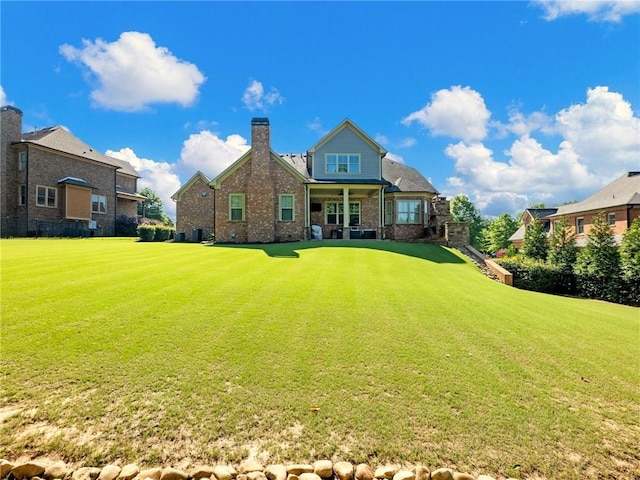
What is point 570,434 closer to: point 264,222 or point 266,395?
point 266,395

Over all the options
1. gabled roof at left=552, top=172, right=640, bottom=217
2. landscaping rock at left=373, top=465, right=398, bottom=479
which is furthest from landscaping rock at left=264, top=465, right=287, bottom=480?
gabled roof at left=552, top=172, right=640, bottom=217

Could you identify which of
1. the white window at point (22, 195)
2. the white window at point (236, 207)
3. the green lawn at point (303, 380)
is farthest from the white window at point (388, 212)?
the white window at point (22, 195)

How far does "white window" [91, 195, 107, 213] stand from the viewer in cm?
3023

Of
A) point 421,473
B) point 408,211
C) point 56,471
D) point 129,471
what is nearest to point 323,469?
point 421,473

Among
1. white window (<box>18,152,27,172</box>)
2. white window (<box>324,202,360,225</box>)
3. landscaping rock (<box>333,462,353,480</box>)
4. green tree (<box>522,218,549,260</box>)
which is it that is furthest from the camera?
white window (<box>18,152,27,172</box>)

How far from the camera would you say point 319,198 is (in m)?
23.0

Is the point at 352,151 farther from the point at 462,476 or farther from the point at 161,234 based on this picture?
the point at 462,476

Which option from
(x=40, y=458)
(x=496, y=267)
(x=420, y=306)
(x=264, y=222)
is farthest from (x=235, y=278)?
(x=496, y=267)

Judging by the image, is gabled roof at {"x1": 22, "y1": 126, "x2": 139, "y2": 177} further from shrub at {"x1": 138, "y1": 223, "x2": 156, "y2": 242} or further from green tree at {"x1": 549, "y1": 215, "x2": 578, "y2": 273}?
green tree at {"x1": 549, "y1": 215, "x2": 578, "y2": 273}

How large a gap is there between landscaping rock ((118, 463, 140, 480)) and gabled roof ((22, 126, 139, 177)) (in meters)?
32.8

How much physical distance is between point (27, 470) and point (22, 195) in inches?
1265

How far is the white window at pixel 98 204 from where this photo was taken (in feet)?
99.2

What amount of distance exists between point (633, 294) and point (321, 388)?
18999 millimetres

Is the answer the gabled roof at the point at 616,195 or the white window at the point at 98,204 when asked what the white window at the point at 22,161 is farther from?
the gabled roof at the point at 616,195
